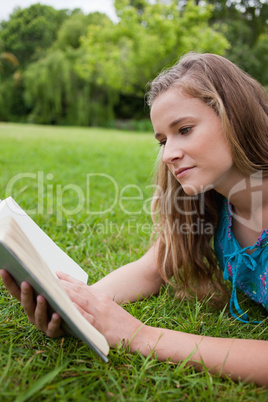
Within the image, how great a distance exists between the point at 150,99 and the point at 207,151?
390mm

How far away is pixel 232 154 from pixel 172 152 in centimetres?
22

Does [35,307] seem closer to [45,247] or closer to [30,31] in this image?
[45,247]

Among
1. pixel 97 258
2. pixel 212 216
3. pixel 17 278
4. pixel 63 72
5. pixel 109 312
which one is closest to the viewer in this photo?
pixel 17 278

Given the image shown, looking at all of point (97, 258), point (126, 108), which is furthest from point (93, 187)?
point (126, 108)

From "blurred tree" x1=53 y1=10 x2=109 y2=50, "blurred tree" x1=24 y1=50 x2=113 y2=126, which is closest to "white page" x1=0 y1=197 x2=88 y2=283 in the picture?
"blurred tree" x1=24 y1=50 x2=113 y2=126

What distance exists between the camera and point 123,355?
1062mm

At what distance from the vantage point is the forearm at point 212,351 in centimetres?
101

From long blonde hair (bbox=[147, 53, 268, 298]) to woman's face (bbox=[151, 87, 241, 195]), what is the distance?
3 cm

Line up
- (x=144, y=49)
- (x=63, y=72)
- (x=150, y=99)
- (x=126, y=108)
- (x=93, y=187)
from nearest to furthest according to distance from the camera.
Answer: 1. (x=150, y=99)
2. (x=93, y=187)
3. (x=144, y=49)
4. (x=63, y=72)
5. (x=126, y=108)

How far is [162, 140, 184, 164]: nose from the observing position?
4.24 ft

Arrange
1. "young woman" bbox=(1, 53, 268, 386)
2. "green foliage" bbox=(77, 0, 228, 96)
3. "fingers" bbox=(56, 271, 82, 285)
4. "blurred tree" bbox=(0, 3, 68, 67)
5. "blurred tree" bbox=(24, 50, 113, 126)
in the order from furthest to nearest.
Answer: "blurred tree" bbox=(0, 3, 68, 67), "blurred tree" bbox=(24, 50, 113, 126), "green foliage" bbox=(77, 0, 228, 96), "fingers" bbox=(56, 271, 82, 285), "young woman" bbox=(1, 53, 268, 386)

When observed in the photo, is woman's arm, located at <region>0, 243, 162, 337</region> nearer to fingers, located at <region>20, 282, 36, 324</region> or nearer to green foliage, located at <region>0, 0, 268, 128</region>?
fingers, located at <region>20, 282, 36, 324</region>

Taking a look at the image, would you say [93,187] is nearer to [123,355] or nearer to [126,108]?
[123,355]

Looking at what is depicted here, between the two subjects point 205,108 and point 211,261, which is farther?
point 211,261
